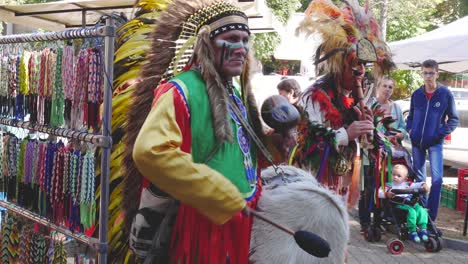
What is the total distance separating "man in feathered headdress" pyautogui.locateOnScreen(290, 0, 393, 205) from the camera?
4.20 metres

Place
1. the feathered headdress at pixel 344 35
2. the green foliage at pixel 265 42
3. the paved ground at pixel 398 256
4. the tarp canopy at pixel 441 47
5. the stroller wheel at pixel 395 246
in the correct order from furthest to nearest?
the green foliage at pixel 265 42 < the tarp canopy at pixel 441 47 < the stroller wheel at pixel 395 246 < the paved ground at pixel 398 256 < the feathered headdress at pixel 344 35

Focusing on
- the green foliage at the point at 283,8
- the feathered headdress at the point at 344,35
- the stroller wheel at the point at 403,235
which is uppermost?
the green foliage at the point at 283,8

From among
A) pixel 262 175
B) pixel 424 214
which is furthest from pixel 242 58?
pixel 424 214

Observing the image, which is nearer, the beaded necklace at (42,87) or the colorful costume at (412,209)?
the beaded necklace at (42,87)

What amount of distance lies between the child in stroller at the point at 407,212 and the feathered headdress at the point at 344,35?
8.87 ft

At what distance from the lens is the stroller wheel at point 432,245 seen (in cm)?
680

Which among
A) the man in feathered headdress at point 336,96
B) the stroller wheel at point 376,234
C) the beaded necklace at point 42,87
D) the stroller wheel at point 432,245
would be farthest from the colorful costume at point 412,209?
the beaded necklace at point 42,87

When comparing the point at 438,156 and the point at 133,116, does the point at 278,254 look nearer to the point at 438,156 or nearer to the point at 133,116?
the point at 133,116

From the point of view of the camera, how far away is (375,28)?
14.5ft

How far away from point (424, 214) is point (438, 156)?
3.69 ft

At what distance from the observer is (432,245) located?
6.81 m

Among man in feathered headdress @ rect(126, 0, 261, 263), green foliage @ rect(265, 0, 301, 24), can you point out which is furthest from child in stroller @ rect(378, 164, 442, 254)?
green foliage @ rect(265, 0, 301, 24)

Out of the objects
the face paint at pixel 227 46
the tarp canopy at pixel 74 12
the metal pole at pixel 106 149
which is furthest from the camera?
the tarp canopy at pixel 74 12

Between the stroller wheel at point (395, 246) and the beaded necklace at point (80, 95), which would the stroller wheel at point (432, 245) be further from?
the beaded necklace at point (80, 95)
